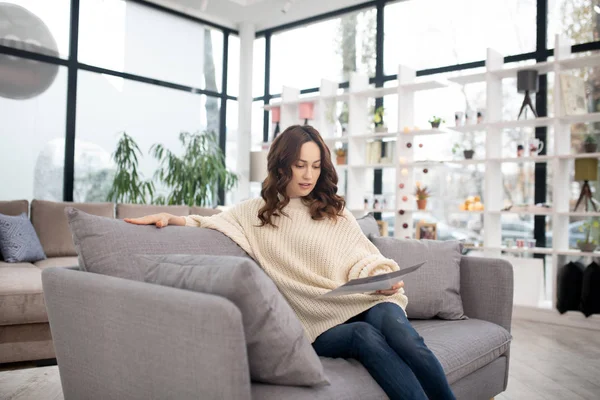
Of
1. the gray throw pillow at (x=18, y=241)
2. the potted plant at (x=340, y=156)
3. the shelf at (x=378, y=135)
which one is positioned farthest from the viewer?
the potted plant at (x=340, y=156)

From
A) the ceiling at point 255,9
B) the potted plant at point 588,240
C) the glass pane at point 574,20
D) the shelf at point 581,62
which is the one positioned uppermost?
the ceiling at point 255,9

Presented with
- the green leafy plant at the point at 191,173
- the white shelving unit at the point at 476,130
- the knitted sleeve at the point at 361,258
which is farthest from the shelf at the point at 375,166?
the knitted sleeve at the point at 361,258

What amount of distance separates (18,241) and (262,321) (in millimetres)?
3334

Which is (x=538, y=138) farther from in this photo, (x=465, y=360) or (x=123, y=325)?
(x=123, y=325)

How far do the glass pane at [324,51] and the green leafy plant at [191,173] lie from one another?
148 centimetres

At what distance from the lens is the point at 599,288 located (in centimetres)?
438

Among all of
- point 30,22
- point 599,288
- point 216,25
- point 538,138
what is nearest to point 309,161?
point 599,288

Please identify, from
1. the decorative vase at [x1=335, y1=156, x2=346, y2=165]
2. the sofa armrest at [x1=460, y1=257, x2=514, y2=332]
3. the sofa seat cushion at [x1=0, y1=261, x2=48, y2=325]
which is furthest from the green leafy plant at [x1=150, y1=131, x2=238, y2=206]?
the sofa armrest at [x1=460, y1=257, x2=514, y2=332]

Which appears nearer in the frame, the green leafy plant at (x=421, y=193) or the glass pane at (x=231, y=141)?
the green leafy plant at (x=421, y=193)

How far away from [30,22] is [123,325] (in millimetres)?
5230

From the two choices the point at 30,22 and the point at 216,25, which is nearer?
the point at 30,22

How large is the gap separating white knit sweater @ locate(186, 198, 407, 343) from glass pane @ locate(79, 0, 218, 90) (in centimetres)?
476

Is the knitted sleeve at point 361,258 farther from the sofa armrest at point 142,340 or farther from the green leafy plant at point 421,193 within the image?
the green leafy plant at point 421,193

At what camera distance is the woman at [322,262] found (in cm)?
161
